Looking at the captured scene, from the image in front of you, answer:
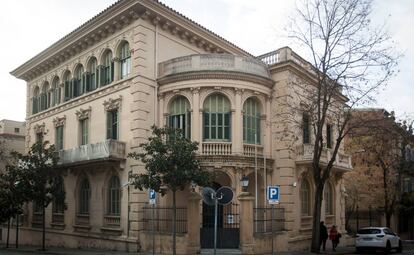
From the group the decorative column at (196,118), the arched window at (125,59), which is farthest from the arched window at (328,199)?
the arched window at (125,59)

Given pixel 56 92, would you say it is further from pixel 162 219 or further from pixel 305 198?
pixel 305 198

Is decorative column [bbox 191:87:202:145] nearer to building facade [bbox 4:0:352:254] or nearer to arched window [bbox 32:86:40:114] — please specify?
building facade [bbox 4:0:352:254]

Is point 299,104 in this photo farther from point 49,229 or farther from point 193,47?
point 49,229

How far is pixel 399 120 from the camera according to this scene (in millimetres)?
33312

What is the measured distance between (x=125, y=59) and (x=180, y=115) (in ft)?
14.4

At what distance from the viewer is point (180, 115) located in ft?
85.1

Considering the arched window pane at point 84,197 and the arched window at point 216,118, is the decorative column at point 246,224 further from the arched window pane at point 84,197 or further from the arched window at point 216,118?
the arched window pane at point 84,197

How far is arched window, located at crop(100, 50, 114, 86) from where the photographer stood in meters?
28.0

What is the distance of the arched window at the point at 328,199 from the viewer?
31847 mm

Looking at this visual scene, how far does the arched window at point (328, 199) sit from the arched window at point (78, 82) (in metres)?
16.3

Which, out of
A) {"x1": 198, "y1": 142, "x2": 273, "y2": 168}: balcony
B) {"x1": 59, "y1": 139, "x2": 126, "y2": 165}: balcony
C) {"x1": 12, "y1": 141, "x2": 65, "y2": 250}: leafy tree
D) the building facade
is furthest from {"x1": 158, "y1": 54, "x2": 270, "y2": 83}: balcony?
{"x1": 12, "y1": 141, "x2": 65, "y2": 250}: leafy tree

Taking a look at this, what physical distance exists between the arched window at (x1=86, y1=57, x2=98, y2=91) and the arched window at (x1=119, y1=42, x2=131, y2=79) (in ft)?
9.29

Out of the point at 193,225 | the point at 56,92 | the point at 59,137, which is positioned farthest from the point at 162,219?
the point at 56,92

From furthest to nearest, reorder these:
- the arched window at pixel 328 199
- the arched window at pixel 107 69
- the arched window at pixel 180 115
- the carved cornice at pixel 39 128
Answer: the carved cornice at pixel 39 128 → the arched window at pixel 328 199 → the arched window at pixel 107 69 → the arched window at pixel 180 115
